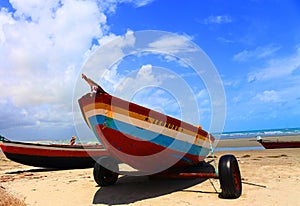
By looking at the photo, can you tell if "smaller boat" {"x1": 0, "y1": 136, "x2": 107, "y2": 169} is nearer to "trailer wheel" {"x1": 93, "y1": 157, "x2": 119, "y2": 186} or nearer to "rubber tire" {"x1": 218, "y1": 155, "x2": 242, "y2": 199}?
"trailer wheel" {"x1": 93, "y1": 157, "x2": 119, "y2": 186}

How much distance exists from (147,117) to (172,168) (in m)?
1.92

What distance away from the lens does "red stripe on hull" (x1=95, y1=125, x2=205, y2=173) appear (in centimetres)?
664

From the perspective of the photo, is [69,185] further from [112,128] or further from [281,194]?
[281,194]

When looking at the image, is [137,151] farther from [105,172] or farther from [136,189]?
[105,172]

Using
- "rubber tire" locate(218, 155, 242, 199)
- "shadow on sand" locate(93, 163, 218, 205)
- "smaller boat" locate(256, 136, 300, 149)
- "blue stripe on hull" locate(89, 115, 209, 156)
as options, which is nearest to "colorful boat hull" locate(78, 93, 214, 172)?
"blue stripe on hull" locate(89, 115, 209, 156)

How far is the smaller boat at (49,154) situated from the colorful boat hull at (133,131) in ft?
21.7

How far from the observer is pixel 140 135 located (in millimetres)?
6773

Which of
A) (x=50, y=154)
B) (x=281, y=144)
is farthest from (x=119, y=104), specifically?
(x=281, y=144)

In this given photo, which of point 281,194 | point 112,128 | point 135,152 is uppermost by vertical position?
point 112,128

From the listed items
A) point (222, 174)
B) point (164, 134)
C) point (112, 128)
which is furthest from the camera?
point (164, 134)

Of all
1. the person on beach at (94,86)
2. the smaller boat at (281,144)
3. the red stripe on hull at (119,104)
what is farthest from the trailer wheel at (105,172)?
the smaller boat at (281,144)

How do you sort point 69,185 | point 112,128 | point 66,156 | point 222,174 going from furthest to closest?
point 66,156 < point 69,185 < point 112,128 < point 222,174

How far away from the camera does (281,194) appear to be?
6301 mm

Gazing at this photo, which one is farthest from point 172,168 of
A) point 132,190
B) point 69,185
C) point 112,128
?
point 69,185
